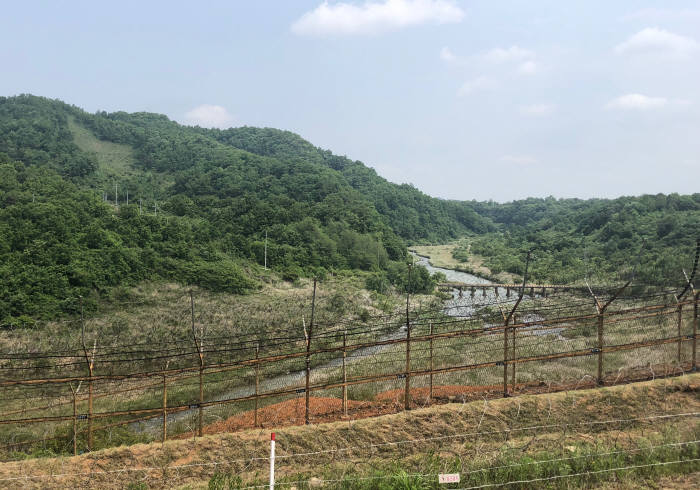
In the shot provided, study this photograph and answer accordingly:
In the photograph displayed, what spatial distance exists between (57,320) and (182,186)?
148 ft

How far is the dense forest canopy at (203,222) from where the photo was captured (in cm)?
2933

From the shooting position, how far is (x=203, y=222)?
4803 centimetres

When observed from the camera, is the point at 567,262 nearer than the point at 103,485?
A: No

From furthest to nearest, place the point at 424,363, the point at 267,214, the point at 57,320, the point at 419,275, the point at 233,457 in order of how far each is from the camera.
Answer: the point at 267,214 < the point at 419,275 < the point at 57,320 < the point at 424,363 < the point at 233,457

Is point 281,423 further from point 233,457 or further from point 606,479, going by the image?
point 606,479

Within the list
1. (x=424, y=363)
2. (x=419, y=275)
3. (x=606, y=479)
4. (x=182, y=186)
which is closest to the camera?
(x=606, y=479)

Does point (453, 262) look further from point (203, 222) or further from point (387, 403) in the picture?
point (387, 403)

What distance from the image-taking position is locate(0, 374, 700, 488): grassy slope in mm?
7086

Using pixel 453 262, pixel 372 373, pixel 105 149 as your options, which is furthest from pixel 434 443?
pixel 105 149

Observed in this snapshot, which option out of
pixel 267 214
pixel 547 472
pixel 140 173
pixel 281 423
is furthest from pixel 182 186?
pixel 547 472

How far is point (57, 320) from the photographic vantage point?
952 inches

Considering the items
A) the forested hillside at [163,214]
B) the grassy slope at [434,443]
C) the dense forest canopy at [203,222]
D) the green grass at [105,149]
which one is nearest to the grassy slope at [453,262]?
the dense forest canopy at [203,222]

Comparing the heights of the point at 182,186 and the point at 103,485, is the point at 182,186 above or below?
above

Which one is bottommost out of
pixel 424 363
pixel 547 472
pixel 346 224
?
pixel 424 363
